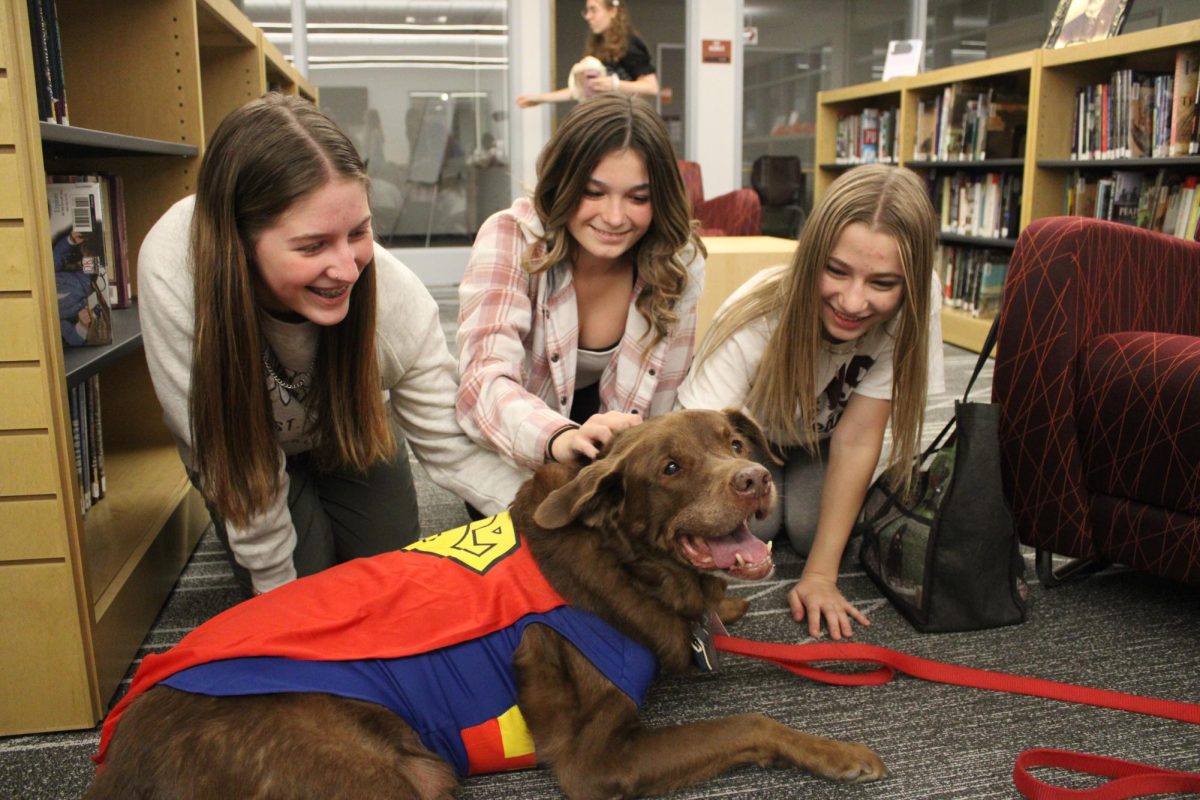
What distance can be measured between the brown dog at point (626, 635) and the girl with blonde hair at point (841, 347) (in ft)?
1.83

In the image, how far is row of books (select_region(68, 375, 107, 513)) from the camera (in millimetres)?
2193

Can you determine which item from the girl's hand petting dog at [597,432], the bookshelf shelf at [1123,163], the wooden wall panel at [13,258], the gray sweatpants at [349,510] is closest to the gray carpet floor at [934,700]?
the gray sweatpants at [349,510]

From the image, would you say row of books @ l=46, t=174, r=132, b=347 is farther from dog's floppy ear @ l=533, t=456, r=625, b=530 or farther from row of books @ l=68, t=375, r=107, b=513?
dog's floppy ear @ l=533, t=456, r=625, b=530

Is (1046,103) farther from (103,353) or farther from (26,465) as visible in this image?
(26,465)

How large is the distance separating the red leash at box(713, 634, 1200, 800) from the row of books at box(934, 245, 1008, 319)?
387cm

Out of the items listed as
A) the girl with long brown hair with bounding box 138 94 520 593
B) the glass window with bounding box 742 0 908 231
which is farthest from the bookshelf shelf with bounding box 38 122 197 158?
the glass window with bounding box 742 0 908 231

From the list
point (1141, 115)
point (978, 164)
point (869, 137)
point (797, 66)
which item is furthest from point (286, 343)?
point (797, 66)

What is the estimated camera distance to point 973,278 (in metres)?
5.63

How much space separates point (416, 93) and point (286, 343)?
22.2 feet

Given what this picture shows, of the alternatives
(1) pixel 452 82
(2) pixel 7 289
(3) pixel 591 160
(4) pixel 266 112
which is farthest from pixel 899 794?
(1) pixel 452 82

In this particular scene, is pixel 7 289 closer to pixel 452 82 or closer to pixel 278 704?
pixel 278 704

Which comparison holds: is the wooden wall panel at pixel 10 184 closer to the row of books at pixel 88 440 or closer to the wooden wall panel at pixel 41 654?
the wooden wall panel at pixel 41 654

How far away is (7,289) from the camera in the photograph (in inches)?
58.9

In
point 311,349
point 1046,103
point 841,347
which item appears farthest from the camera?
point 1046,103
